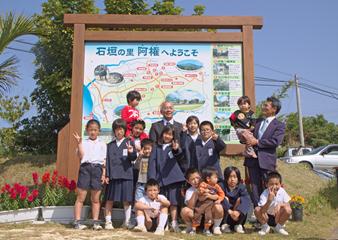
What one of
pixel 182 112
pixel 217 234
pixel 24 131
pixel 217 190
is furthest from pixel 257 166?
pixel 24 131

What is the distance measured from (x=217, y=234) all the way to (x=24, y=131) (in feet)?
20.7

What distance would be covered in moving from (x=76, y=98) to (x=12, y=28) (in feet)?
6.10

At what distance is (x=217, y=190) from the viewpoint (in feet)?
15.9

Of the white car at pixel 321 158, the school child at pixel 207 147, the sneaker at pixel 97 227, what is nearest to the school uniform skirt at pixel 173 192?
the school child at pixel 207 147

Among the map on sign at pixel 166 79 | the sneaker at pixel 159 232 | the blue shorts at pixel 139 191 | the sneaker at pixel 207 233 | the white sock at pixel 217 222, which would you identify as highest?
the map on sign at pixel 166 79

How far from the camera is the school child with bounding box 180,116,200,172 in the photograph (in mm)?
5281

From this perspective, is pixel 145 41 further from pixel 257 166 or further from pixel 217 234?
pixel 217 234

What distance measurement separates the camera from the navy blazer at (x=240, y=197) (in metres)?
4.95

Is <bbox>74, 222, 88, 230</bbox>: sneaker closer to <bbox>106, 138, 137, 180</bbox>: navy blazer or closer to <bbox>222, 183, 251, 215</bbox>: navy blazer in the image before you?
<bbox>106, 138, 137, 180</bbox>: navy blazer

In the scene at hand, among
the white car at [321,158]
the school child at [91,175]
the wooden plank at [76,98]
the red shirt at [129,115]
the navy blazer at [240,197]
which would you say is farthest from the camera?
the white car at [321,158]

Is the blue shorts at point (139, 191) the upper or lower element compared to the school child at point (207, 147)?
lower

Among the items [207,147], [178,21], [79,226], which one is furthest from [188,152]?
[178,21]

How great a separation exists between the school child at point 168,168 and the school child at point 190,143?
119mm

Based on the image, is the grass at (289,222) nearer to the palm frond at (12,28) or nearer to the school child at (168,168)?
the school child at (168,168)
